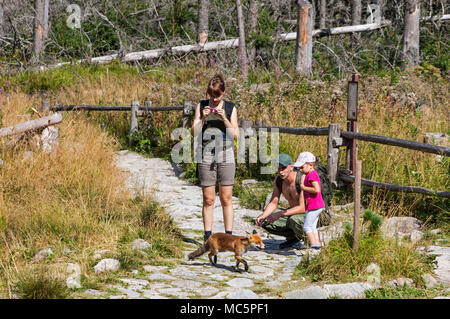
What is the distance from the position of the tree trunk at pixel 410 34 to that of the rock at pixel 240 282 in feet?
36.4

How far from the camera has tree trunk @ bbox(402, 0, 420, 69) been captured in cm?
1469

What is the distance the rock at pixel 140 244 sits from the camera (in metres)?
5.78

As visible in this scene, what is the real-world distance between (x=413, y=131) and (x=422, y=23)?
10999 millimetres

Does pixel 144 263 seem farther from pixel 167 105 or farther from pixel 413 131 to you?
pixel 167 105

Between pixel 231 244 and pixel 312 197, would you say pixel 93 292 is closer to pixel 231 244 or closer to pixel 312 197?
pixel 231 244

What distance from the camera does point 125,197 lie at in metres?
7.18

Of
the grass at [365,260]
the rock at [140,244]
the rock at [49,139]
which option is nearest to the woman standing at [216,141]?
the rock at [140,244]

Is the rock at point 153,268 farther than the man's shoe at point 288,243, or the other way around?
the man's shoe at point 288,243

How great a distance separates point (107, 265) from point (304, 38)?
10.5 m

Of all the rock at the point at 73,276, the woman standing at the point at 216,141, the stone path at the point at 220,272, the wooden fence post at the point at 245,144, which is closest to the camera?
the rock at the point at 73,276

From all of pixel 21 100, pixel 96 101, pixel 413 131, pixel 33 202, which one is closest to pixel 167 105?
pixel 96 101

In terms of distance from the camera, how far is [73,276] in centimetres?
468

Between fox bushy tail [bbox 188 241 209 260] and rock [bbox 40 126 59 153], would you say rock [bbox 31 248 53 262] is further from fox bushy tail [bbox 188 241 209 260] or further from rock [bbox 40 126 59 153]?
rock [bbox 40 126 59 153]

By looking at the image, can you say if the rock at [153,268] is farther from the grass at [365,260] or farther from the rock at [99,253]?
the grass at [365,260]
